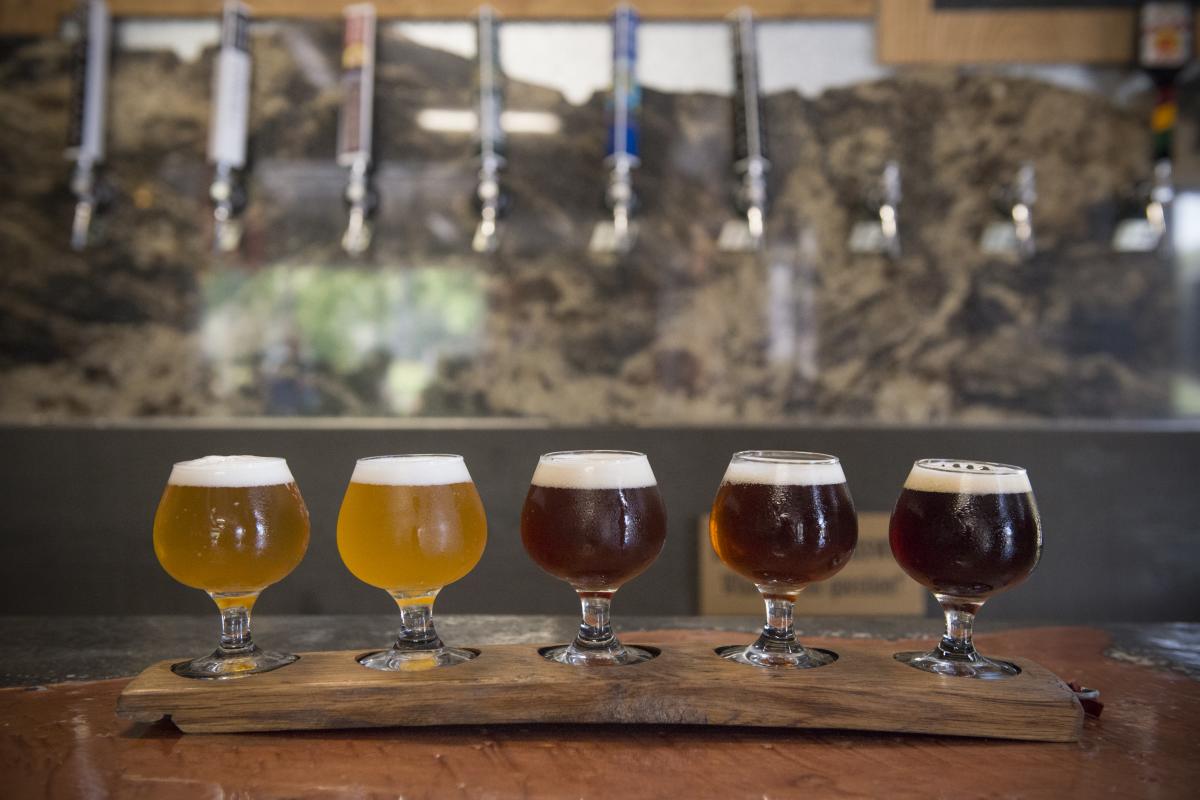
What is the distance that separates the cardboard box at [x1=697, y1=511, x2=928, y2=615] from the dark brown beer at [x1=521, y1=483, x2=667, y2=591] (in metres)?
1.09

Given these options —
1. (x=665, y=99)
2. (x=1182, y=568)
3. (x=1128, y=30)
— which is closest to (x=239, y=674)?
(x=665, y=99)

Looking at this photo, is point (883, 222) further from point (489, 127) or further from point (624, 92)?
point (489, 127)

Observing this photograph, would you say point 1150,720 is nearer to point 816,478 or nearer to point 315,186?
point 816,478

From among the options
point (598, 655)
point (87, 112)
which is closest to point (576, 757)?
point (598, 655)

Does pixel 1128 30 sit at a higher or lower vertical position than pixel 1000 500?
higher

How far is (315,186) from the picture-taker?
2.29 m

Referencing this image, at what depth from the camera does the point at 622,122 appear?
2.13 metres

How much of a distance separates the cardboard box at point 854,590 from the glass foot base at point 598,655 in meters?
1.07

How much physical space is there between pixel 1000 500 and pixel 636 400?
1404 millimetres

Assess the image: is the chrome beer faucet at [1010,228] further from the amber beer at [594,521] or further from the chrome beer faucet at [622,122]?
the amber beer at [594,521]

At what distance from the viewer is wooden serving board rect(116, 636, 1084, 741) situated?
0.81 metres

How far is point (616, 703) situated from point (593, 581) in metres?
0.16

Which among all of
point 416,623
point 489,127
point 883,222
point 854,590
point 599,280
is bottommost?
point 854,590

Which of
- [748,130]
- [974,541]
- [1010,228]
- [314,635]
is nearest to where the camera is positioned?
[974,541]
